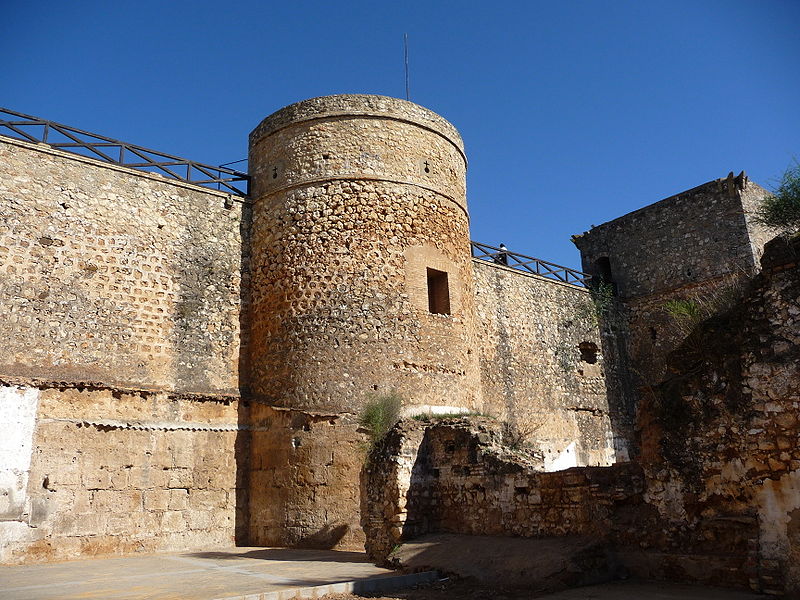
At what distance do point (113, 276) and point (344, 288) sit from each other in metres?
3.68

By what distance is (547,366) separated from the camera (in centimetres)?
1642

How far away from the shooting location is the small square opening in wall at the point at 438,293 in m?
12.3

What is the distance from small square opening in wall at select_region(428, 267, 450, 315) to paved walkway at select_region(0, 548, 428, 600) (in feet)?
14.8

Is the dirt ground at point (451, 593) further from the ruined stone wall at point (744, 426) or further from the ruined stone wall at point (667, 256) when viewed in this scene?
the ruined stone wall at point (667, 256)

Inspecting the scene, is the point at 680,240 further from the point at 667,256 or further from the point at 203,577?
the point at 203,577

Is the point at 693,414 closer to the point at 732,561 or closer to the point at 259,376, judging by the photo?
the point at 732,561

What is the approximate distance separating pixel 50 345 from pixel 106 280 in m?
1.35

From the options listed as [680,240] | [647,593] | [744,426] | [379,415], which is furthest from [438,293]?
[680,240]

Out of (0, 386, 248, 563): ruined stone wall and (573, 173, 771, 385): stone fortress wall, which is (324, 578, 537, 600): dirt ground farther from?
(573, 173, 771, 385): stone fortress wall

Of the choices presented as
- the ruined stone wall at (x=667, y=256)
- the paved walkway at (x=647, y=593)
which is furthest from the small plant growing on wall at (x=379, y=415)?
the ruined stone wall at (x=667, y=256)

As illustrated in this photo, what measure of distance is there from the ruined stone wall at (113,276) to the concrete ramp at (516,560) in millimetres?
5201

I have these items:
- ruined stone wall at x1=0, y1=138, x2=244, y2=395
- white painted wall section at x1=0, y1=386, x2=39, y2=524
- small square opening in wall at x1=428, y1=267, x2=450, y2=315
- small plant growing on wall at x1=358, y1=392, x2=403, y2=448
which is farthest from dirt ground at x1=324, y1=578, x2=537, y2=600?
small square opening in wall at x1=428, y1=267, x2=450, y2=315

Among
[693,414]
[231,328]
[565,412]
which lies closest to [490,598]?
Answer: [693,414]

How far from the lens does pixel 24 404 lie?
9562 millimetres
